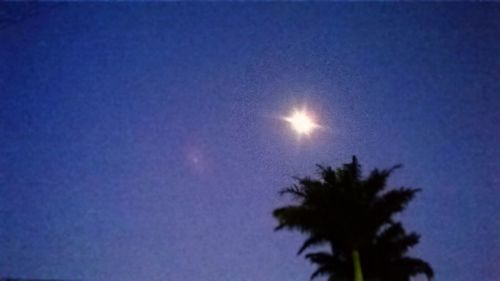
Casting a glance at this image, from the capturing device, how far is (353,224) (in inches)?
792

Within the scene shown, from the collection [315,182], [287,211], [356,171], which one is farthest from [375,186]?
[287,211]

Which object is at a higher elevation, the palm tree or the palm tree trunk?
the palm tree

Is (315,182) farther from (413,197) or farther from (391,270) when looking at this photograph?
(391,270)

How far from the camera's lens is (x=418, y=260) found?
23.8 metres

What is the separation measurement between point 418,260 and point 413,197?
4.67m

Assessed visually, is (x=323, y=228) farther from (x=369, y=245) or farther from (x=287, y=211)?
(x=369, y=245)

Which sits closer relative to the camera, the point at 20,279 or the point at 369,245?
the point at 369,245

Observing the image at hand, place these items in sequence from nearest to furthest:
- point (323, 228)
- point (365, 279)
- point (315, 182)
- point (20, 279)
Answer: point (323, 228)
point (315, 182)
point (365, 279)
point (20, 279)

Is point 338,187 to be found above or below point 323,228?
above

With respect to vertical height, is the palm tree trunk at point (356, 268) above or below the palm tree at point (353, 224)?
below

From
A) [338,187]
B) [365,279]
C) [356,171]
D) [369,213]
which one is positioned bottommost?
[365,279]

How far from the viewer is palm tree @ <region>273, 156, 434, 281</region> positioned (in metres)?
20.2

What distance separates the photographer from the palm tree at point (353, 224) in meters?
20.2

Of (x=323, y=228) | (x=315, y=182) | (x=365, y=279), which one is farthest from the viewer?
(x=365, y=279)
